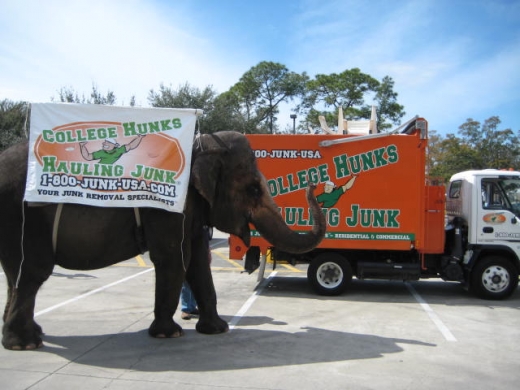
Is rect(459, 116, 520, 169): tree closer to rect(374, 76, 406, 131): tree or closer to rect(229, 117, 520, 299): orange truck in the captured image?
rect(374, 76, 406, 131): tree

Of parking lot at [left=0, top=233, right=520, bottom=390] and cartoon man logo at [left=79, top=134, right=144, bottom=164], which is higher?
cartoon man logo at [left=79, top=134, right=144, bottom=164]

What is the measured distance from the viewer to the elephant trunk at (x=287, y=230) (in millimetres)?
5582

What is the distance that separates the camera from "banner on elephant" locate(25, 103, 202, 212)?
539cm

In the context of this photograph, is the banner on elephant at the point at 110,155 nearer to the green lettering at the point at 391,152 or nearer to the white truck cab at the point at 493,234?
the green lettering at the point at 391,152

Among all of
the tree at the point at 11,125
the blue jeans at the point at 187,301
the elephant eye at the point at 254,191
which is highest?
the tree at the point at 11,125

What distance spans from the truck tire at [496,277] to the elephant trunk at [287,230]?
13.9 ft

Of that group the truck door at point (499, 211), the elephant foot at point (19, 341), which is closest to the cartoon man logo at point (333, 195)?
the truck door at point (499, 211)

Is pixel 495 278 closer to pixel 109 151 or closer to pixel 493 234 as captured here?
pixel 493 234

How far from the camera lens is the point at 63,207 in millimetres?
5410

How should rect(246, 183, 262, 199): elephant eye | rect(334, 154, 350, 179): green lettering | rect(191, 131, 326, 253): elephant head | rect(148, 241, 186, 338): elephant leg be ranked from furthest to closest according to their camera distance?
→ rect(334, 154, 350, 179): green lettering → rect(246, 183, 262, 199): elephant eye → rect(191, 131, 326, 253): elephant head → rect(148, 241, 186, 338): elephant leg

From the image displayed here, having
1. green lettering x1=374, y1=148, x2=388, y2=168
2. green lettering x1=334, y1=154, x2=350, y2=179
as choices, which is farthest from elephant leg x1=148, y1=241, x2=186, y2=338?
green lettering x1=374, y1=148, x2=388, y2=168

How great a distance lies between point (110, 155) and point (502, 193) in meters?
6.60

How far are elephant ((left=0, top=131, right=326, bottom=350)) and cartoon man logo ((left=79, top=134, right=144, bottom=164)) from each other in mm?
588

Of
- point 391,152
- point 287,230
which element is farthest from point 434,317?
point 287,230
